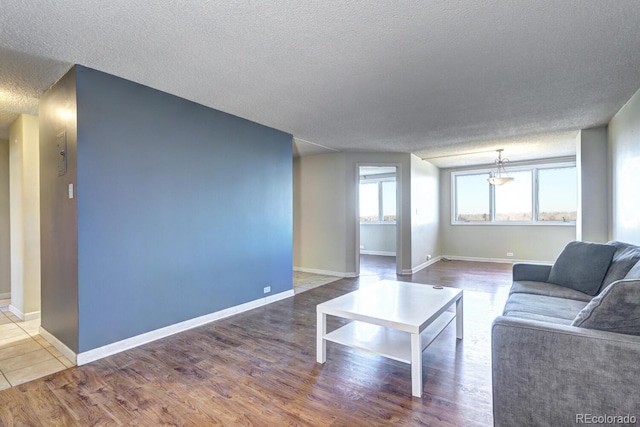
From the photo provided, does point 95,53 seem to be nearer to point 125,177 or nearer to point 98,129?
point 98,129

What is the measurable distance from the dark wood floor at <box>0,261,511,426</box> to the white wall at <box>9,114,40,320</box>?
1905 mm

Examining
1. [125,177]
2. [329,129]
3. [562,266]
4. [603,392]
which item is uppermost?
[329,129]

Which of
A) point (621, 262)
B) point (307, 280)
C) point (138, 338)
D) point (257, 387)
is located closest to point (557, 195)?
point (621, 262)

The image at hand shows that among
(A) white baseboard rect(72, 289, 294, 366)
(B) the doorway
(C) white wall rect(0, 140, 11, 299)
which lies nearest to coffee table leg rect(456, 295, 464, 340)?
(A) white baseboard rect(72, 289, 294, 366)

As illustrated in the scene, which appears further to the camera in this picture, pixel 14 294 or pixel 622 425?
pixel 14 294

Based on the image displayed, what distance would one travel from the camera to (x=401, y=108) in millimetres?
3523

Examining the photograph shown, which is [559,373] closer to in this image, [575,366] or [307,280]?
[575,366]

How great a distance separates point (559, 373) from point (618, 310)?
382mm

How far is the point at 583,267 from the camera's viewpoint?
2812mm

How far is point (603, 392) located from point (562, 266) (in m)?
2.03

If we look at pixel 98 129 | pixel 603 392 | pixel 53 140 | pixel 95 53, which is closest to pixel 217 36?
pixel 95 53

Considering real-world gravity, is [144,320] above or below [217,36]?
below

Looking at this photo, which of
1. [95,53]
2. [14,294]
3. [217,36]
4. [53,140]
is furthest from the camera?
[14,294]

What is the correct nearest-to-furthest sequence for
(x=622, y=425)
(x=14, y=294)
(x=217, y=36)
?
(x=622, y=425), (x=217, y=36), (x=14, y=294)
